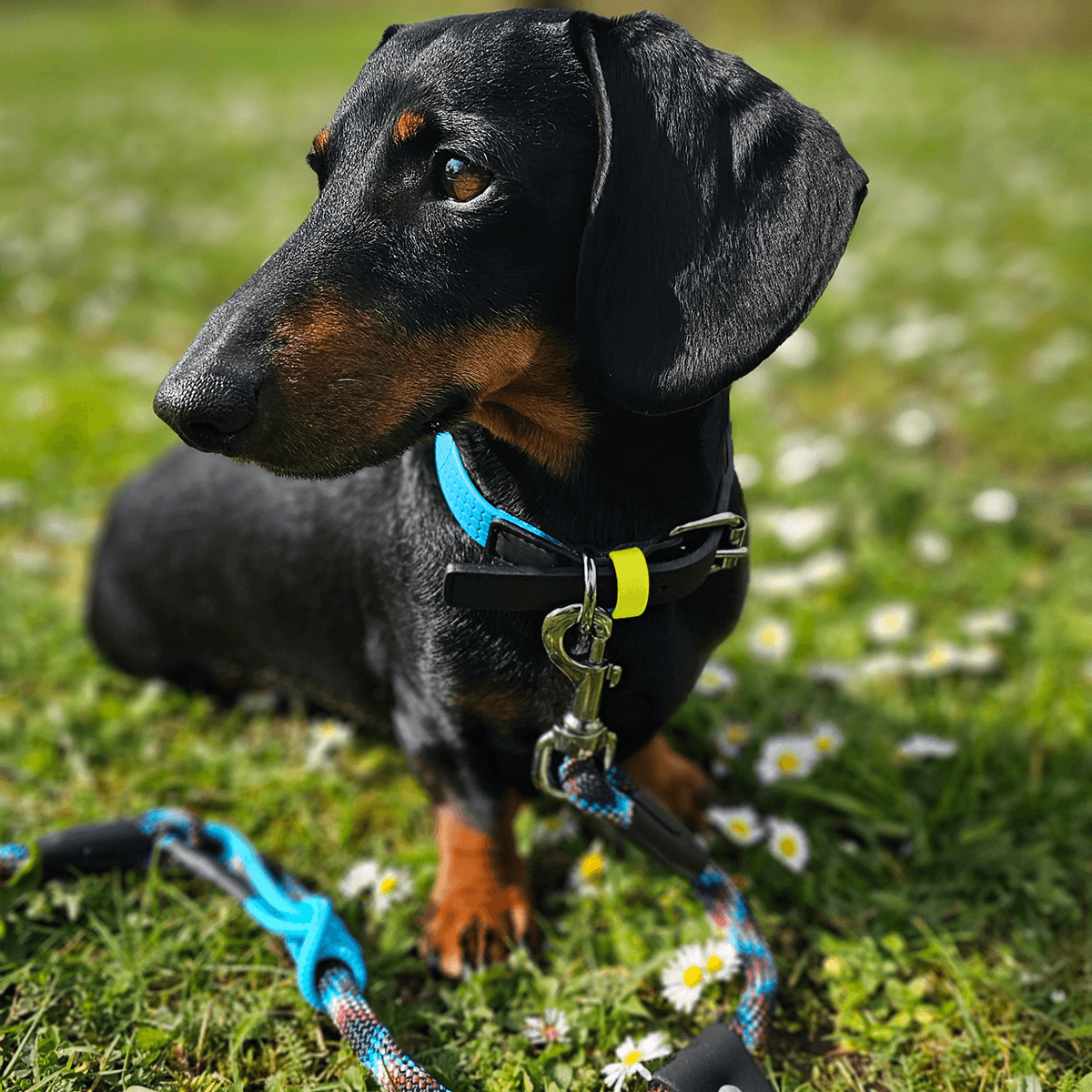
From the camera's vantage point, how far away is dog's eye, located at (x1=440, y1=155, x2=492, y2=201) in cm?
140

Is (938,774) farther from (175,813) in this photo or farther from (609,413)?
(175,813)

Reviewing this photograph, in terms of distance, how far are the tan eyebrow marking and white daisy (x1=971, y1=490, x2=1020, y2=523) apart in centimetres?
254

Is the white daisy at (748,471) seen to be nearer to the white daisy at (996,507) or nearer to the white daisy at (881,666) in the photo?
the white daisy at (996,507)

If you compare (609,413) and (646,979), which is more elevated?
(609,413)

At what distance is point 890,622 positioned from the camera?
2.96 metres

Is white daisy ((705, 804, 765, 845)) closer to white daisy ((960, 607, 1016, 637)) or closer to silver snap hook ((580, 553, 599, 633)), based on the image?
silver snap hook ((580, 553, 599, 633))

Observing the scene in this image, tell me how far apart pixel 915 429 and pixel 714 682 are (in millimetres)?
1783

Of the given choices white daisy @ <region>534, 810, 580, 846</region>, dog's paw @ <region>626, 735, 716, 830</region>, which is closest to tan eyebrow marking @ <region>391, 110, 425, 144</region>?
dog's paw @ <region>626, 735, 716, 830</region>

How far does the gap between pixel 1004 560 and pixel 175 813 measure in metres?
2.64

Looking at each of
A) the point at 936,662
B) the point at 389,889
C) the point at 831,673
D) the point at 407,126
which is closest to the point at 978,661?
the point at 936,662

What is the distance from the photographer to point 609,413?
5.26 feet

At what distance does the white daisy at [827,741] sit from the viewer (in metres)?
2.41

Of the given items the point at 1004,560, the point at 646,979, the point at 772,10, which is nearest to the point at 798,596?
the point at 1004,560

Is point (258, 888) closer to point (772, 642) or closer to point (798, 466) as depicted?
point (772, 642)
